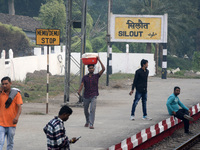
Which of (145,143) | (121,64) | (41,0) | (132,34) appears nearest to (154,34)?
(132,34)

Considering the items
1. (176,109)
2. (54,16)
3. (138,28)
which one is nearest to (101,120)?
(176,109)

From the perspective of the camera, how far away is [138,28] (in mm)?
35750

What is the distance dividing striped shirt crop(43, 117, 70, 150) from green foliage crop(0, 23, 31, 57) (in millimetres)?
44170

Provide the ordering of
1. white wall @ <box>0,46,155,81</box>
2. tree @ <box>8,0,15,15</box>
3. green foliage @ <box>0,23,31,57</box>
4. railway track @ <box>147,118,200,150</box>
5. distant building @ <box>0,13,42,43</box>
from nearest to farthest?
1. railway track @ <box>147,118,200,150</box>
2. white wall @ <box>0,46,155,81</box>
3. green foliage @ <box>0,23,31,57</box>
4. distant building @ <box>0,13,42,43</box>
5. tree @ <box>8,0,15,15</box>

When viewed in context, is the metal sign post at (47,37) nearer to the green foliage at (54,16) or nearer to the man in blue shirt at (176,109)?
the man in blue shirt at (176,109)

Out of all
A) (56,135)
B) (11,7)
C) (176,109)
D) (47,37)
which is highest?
(11,7)

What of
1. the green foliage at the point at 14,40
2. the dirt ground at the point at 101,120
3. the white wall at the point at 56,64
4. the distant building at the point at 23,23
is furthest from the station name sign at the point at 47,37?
the distant building at the point at 23,23

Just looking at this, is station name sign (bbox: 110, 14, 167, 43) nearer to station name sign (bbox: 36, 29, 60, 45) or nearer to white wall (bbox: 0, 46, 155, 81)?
white wall (bbox: 0, 46, 155, 81)

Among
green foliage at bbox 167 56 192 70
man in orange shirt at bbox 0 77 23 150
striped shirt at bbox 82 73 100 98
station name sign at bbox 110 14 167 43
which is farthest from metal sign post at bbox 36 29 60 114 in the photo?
green foliage at bbox 167 56 192 70

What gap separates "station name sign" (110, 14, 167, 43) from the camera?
35.2 m

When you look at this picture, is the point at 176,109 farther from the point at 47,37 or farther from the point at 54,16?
the point at 54,16

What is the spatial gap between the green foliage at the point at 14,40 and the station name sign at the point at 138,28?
17.5 m

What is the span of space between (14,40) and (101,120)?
123ft

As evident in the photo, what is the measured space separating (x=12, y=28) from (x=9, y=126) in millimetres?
44043
